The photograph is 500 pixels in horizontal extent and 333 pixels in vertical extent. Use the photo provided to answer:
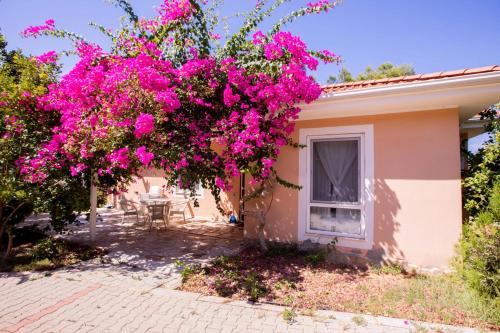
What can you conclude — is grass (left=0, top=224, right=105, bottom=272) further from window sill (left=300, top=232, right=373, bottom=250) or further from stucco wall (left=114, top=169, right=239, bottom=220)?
window sill (left=300, top=232, right=373, bottom=250)

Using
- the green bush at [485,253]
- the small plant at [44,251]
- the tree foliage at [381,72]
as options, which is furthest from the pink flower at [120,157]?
the tree foliage at [381,72]

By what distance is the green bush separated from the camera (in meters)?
3.76

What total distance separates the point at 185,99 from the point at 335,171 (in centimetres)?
367

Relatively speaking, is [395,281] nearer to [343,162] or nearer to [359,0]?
[343,162]

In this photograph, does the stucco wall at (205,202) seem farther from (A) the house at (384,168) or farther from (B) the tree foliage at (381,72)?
(B) the tree foliage at (381,72)

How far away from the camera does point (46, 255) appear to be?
6180mm

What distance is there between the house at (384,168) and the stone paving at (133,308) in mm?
2354

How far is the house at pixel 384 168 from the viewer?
16.8ft

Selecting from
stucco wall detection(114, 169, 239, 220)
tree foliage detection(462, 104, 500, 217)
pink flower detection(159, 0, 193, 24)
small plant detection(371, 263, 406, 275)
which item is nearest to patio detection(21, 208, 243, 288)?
stucco wall detection(114, 169, 239, 220)

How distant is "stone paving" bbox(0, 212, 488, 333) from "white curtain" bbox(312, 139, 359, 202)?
9.79ft

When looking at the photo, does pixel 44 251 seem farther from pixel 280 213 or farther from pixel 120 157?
pixel 280 213

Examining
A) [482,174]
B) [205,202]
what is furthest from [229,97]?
[205,202]

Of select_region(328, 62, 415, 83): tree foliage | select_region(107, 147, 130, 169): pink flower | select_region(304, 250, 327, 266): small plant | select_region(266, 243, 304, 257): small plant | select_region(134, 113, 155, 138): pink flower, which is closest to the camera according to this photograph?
select_region(134, 113, 155, 138): pink flower

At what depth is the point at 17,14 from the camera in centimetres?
739
